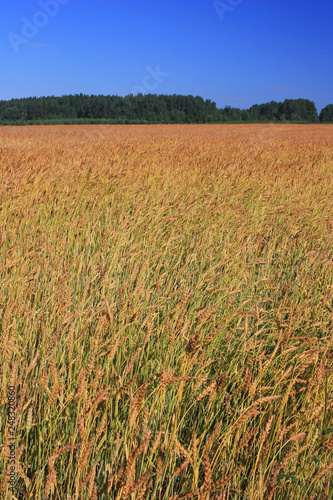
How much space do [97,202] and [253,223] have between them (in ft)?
4.70

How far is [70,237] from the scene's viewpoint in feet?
8.95

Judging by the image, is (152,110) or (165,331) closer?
(165,331)

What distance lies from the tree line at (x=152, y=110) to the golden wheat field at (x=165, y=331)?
53413 millimetres

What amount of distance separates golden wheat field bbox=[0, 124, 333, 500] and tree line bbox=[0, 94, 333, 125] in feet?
175

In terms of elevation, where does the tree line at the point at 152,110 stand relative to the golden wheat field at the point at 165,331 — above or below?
above

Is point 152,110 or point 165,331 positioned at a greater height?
point 152,110

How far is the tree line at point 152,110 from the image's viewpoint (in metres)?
57.2

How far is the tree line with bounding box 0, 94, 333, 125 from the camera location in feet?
188

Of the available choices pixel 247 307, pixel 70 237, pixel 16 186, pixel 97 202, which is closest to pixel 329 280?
pixel 247 307

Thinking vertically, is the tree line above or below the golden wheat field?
above

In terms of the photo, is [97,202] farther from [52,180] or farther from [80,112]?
[80,112]

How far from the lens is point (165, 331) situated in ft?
5.61

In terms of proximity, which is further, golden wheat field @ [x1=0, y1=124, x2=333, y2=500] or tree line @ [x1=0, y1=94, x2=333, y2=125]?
tree line @ [x1=0, y1=94, x2=333, y2=125]

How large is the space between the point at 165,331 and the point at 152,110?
63.0m
